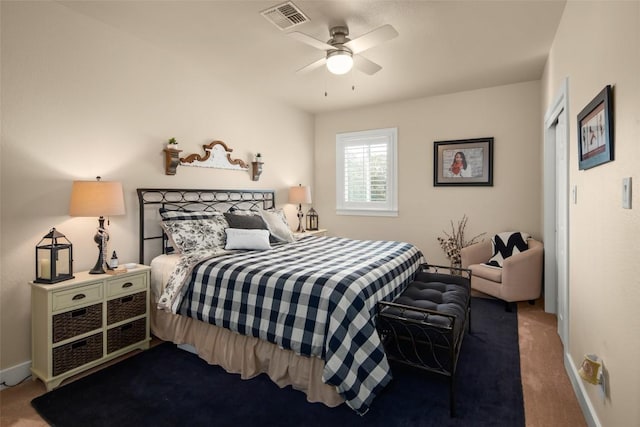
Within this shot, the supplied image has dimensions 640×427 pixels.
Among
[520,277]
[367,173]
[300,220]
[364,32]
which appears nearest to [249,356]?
[364,32]

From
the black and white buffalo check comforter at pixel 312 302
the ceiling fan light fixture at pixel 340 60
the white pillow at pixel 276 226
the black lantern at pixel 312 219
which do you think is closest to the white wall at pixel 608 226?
the black and white buffalo check comforter at pixel 312 302

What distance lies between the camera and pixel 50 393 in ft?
7.44

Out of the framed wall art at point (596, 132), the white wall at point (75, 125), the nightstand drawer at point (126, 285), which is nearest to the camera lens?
the framed wall art at point (596, 132)

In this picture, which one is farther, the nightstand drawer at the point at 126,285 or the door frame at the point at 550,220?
the door frame at the point at 550,220

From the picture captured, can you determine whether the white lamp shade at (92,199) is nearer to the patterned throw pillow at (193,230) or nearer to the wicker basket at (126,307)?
the patterned throw pillow at (193,230)

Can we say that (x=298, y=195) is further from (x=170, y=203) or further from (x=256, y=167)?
(x=170, y=203)

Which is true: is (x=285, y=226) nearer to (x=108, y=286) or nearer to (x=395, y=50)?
(x=108, y=286)

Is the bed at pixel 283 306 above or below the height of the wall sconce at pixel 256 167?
below

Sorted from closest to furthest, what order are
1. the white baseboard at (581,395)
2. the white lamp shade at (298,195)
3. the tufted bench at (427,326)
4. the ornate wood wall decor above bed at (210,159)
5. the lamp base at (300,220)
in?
the white baseboard at (581,395), the tufted bench at (427,326), the ornate wood wall decor above bed at (210,159), the white lamp shade at (298,195), the lamp base at (300,220)

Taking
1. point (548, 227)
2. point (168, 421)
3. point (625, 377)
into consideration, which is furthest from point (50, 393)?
point (548, 227)

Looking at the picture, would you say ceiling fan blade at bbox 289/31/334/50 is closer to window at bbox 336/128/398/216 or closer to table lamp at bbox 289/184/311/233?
table lamp at bbox 289/184/311/233

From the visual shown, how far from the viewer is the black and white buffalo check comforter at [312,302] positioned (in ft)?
6.60

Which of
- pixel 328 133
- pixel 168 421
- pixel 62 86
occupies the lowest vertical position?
pixel 168 421

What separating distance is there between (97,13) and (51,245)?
187 centimetres
